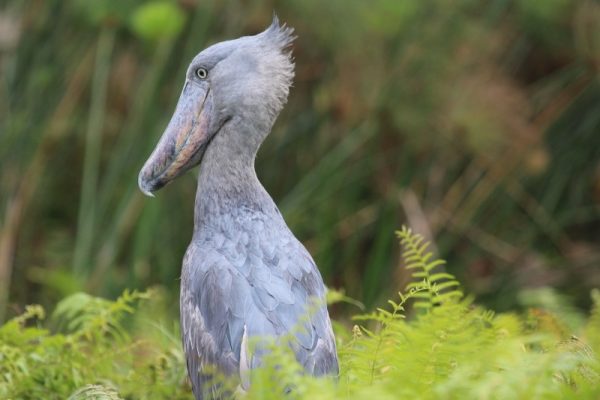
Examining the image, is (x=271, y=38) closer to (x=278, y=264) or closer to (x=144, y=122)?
(x=278, y=264)

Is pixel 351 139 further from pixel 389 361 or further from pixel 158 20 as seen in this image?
pixel 389 361

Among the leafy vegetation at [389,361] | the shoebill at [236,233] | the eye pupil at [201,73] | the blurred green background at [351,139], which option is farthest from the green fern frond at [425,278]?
the blurred green background at [351,139]

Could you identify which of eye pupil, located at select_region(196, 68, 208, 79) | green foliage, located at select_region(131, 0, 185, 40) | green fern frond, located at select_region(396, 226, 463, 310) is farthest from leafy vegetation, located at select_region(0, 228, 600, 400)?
green foliage, located at select_region(131, 0, 185, 40)

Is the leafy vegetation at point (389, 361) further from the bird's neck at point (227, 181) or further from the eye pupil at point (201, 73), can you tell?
the eye pupil at point (201, 73)

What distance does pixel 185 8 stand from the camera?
5.83 m

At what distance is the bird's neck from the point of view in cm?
332

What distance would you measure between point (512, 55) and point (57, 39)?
2580 millimetres

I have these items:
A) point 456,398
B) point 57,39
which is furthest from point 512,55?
point 456,398

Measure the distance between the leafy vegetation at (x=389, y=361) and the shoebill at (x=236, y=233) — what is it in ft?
0.58

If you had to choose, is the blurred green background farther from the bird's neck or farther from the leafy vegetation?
the bird's neck

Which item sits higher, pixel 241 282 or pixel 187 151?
pixel 187 151

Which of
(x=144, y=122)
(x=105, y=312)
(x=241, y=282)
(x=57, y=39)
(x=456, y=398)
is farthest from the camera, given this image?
(x=57, y=39)

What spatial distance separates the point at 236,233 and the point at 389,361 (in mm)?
857

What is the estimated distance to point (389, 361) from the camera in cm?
250
